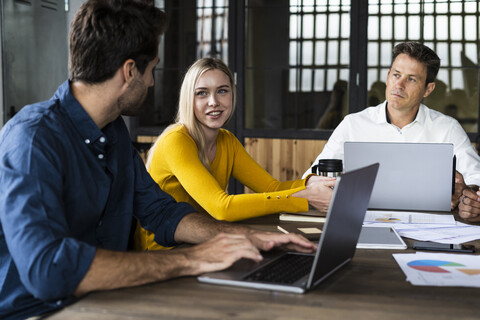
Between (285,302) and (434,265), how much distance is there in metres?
0.48

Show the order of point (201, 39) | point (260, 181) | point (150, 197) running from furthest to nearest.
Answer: point (201, 39) → point (260, 181) → point (150, 197)

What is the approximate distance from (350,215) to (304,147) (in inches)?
148

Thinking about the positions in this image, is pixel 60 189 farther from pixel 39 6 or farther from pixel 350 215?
pixel 39 6

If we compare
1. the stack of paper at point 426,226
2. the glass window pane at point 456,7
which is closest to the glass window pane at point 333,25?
the glass window pane at point 456,7

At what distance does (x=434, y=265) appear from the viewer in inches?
53.8

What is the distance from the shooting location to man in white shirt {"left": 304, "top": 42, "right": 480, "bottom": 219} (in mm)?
2973

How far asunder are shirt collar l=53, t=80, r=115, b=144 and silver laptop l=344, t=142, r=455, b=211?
1.04 metres

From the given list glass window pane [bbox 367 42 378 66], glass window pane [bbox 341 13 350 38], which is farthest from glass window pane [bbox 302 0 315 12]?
glass window pane [bbox 367 42 378 66]

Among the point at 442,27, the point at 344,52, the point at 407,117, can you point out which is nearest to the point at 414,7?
the point at 442,27

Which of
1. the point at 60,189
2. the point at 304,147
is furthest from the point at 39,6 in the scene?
the point at 60,189

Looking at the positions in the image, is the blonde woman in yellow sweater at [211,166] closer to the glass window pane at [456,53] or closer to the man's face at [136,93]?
the man's face at [136,93]

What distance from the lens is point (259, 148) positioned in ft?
16.8

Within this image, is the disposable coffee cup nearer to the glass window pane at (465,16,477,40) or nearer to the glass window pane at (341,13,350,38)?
the glass window pane at (341,13,350,38)

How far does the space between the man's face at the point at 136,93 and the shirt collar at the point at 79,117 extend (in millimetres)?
110
